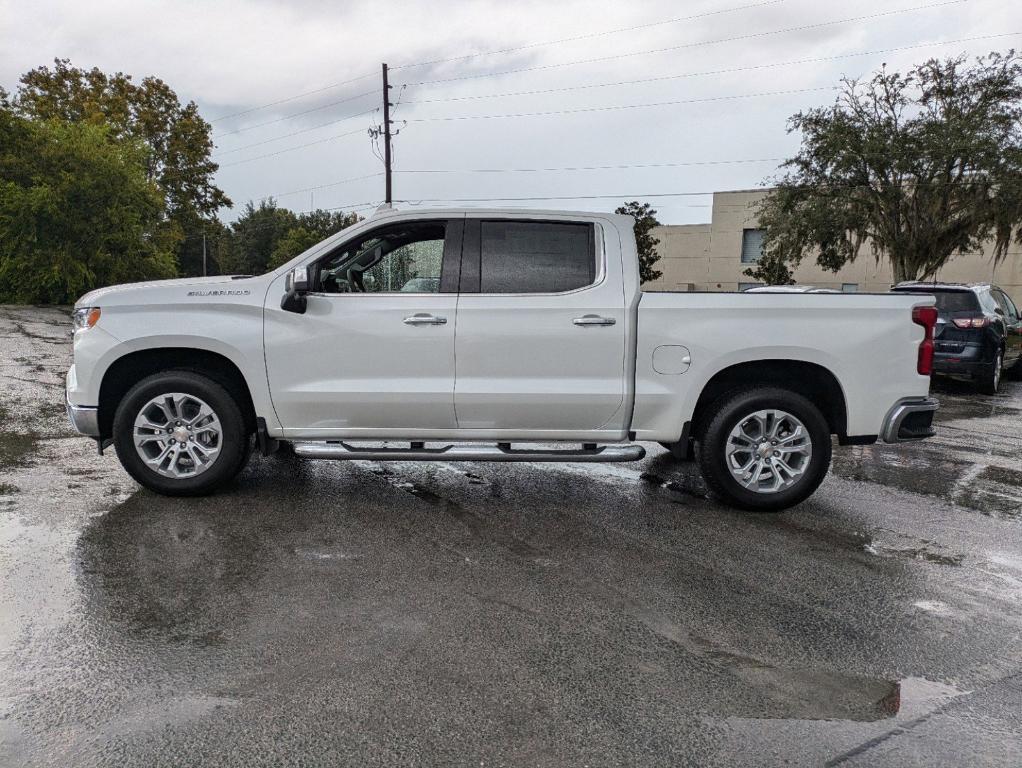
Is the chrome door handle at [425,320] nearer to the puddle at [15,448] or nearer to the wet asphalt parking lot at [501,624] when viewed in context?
the wet asphalt parking lot at [501,624]

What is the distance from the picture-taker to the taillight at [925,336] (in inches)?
218

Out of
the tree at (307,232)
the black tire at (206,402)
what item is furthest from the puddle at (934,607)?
the tree at (307,232)

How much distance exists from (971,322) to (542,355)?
9.21m

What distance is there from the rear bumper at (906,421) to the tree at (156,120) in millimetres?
47189

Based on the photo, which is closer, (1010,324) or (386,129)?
(1010,324)

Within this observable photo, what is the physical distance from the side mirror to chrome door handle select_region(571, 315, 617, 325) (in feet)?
5.95

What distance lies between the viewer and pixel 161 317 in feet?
18.4

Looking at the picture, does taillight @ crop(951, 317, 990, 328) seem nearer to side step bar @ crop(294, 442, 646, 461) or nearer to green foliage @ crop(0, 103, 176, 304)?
side step bar @ crop(294, 442, 646, 461)

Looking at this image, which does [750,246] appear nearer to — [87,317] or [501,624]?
[87,317]

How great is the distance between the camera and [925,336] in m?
5.57

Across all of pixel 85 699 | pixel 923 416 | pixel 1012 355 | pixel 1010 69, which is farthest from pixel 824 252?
pixel 85 699

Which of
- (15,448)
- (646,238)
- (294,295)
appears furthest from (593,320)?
(646,238)

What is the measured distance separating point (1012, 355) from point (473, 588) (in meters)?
15.3

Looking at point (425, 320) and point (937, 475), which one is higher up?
point (425, 320)
